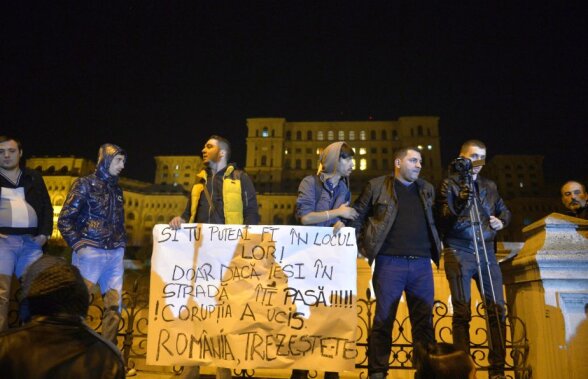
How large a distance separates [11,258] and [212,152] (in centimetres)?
269

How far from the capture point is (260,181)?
3585 inches

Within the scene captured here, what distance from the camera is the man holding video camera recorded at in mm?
4094

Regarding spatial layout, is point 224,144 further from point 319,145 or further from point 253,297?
point 319,145

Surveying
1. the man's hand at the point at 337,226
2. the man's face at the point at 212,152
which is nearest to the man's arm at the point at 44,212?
the man's face at the point at 212,152

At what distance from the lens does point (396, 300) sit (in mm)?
4008

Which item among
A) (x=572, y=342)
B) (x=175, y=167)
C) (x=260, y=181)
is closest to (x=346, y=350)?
(x=572, y=342)

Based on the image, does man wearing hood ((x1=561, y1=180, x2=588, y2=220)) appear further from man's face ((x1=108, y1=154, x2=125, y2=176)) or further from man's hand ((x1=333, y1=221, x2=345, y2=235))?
man's face ((x1=108, y1=154, x2=125, y2=176))

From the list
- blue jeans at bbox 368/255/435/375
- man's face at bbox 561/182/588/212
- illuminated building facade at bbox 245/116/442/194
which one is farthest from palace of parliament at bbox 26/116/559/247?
blue jeans at bbox 368/255/435/375

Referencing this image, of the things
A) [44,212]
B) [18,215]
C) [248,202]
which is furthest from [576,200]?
[18,215]

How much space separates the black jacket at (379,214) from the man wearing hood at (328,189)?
0.22 metres

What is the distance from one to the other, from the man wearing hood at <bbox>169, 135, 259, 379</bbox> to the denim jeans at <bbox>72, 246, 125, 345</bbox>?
3.27ft

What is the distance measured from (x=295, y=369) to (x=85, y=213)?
3107 millimetres

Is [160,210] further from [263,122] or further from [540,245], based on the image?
[540,245]

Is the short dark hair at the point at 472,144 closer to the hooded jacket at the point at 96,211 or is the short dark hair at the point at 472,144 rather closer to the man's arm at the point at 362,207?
the man's arm at the point at 362,207
